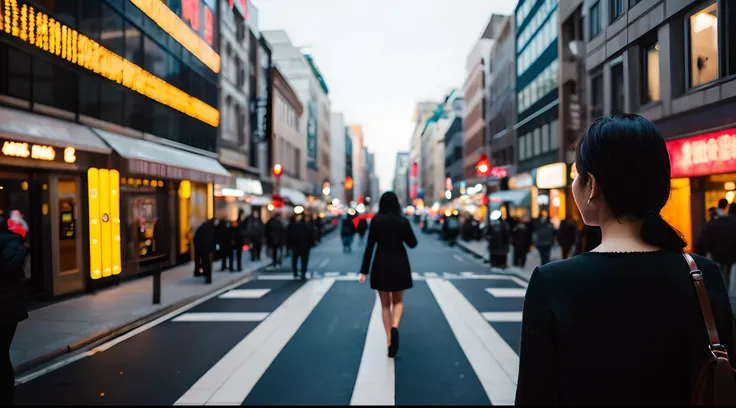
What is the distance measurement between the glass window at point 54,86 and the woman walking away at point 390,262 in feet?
29.1

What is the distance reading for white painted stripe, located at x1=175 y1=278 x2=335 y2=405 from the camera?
227 inches

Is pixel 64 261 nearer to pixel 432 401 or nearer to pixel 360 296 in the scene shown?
pixel 360 296

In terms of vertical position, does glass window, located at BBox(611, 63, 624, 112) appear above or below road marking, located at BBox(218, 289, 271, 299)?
above

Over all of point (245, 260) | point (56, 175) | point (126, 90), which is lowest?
point (245, 260)

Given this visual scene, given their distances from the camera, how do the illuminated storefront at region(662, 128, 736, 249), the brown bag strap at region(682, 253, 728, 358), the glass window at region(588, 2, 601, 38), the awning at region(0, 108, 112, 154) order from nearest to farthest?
the brown bag strap at region(682, 253, 728, 358), the awning at region(0, 108, 112, 154), the illuminated storefront at region(662, 128, 736, 249), the glass window at region(588, 2, 601, 38)

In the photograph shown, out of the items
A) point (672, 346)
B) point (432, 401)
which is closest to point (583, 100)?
point (432, 401)

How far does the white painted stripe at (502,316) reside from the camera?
33.2 ft

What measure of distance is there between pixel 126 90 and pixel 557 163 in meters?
20.3

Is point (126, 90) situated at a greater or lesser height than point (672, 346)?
greater

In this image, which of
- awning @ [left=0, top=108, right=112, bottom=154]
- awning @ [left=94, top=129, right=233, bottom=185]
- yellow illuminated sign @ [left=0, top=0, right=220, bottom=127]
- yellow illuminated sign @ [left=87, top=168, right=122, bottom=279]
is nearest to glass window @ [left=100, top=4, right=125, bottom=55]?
yellow illuminated sign @ [left=0, top=0, right=220, bottom=127]

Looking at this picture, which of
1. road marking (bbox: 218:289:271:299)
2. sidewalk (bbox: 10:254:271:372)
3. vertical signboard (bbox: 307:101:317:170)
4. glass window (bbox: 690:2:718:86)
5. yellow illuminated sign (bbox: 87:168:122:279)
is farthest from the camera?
vertical signboard (bbox: 307:101:317:170)

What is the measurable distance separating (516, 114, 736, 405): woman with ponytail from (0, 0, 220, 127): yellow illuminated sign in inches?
490

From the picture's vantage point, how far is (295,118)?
193 ft

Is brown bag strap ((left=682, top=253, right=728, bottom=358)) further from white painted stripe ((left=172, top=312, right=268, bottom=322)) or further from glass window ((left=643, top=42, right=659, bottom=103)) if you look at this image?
glass window ((left=643, top=42, right=659, bottom=103))
